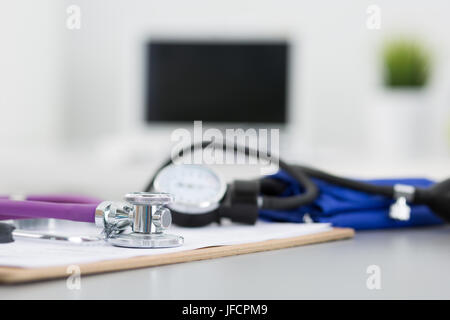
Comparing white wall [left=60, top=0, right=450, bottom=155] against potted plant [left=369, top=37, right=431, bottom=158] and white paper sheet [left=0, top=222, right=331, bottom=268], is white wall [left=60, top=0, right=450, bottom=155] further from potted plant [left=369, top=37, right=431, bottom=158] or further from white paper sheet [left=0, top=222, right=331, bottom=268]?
white paper sheet [left=0, top=222, right=331, bottom=268]

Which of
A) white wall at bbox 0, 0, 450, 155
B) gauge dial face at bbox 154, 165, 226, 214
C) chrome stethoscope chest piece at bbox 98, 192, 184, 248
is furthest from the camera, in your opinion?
white wall at bbox 0, 0, 450, 155

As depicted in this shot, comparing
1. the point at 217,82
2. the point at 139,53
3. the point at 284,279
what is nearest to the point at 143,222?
the point at 284,279

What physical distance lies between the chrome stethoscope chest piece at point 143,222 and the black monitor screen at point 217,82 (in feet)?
9.86

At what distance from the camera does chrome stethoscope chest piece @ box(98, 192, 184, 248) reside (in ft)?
1.73

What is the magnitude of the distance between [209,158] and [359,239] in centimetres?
22

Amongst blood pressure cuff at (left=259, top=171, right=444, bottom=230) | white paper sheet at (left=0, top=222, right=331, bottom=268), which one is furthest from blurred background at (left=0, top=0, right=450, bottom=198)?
white paper sheet at (left=0, top=222, right=331, bottom=268)

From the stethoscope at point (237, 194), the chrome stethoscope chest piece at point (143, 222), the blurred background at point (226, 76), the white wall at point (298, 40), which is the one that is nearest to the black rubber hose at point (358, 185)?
the stethoscope at point (237, 194)

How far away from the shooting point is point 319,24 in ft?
13.0

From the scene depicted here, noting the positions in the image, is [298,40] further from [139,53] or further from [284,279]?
[284,279]

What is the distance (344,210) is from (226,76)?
113 inches

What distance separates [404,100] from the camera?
2.95m

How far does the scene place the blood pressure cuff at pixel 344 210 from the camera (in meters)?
0.75

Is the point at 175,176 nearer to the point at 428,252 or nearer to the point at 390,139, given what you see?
the point at 428,252
